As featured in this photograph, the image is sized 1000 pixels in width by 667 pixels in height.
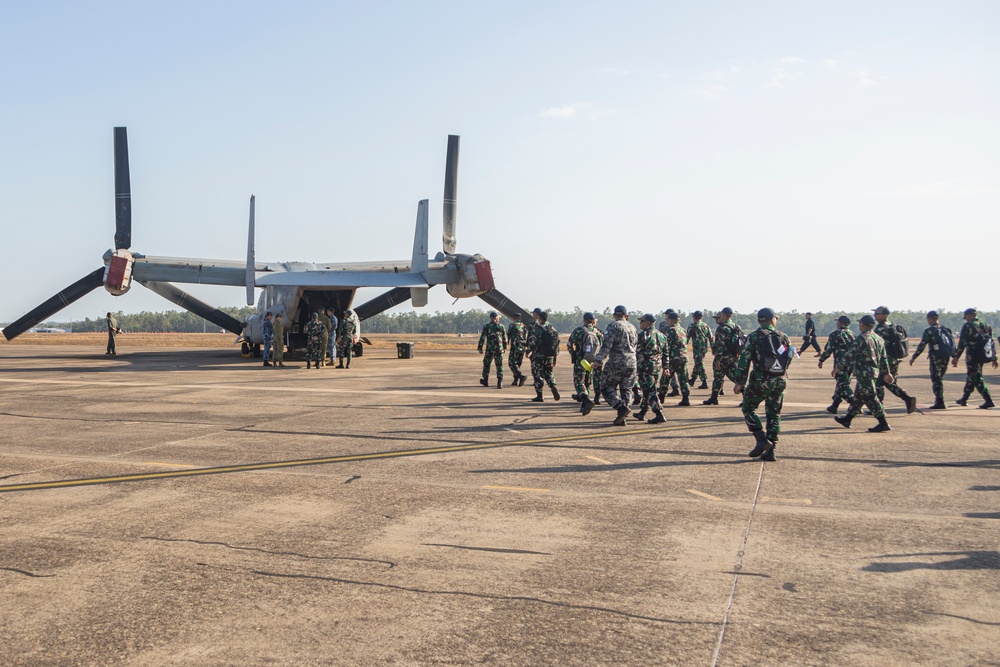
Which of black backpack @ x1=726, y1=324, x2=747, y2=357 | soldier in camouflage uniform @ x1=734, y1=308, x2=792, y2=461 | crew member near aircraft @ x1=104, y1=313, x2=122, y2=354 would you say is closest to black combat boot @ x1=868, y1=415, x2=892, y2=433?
soldier in camouflage uniform @ x1=734, y1=308, x2=792, y2=461

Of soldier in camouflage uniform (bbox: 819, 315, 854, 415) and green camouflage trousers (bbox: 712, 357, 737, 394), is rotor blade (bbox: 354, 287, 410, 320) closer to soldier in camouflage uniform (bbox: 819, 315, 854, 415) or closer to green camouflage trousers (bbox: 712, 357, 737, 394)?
green camouflage trousers (bbox: 712, 357, 737, 394)

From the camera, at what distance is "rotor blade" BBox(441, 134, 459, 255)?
1286 inches

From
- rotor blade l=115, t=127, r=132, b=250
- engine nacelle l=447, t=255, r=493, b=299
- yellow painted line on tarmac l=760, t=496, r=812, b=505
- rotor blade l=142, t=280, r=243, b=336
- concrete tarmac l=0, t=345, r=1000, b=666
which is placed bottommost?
concrete tarmac l=0, t=345, r=1000, b=666

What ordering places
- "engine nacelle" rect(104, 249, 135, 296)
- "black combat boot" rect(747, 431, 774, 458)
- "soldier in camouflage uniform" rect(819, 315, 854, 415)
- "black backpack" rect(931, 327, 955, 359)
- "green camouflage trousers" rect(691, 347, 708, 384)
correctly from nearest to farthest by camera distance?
"black combat boot" rect(747, 431, 774, 458), "soldier in camouflage uniform" rect(819, 315, 854, 415), "black backpack" rect(931, 327, 955, 359), "green camouflage trousers" rect(691, 347, 708, 384), "engine nacelle" rect(104, 249, 135, 296)

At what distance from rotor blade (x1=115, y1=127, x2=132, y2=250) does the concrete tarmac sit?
60.7 ft

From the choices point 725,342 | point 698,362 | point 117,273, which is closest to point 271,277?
point 117,273

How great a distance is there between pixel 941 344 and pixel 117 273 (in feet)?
78.1

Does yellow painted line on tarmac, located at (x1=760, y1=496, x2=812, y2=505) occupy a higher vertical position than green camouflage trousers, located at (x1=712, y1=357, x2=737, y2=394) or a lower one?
lower

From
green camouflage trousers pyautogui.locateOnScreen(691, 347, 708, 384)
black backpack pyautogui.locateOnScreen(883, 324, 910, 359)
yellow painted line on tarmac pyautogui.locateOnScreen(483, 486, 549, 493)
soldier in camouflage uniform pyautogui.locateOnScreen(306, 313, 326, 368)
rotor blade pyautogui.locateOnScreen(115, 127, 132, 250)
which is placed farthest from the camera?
rotor blade pyautogui.locateOnScreen(115, 127, 132, 250)

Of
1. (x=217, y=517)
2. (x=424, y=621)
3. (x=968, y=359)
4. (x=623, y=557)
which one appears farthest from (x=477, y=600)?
(x=968, y=359)

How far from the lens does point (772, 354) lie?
369 inches

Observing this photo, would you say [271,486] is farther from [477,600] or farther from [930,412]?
[930,412]

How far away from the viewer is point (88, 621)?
13.3 feet

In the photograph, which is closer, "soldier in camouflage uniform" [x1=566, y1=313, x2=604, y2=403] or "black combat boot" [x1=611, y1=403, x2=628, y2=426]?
"black combat boot" [x1=611, y1=403, x2=628, y2=426]
